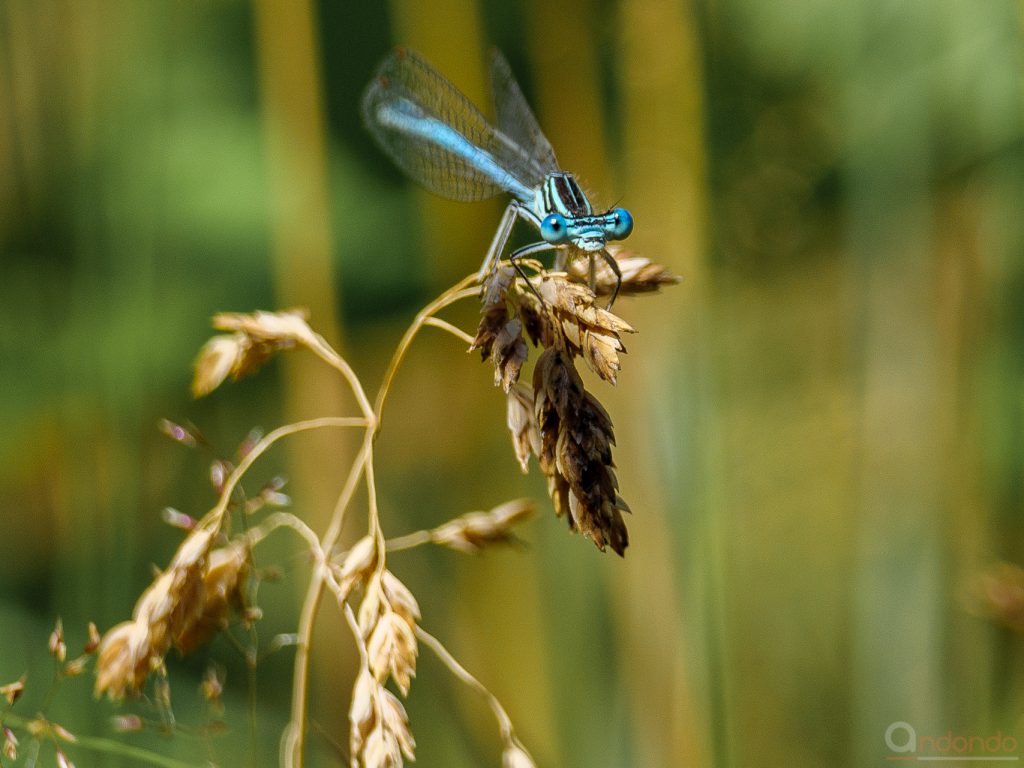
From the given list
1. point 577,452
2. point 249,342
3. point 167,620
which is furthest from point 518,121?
point 167,620

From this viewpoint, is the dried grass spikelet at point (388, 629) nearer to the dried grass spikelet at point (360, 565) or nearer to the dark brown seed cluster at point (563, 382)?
the dried grass spikelet at point (360, 565)

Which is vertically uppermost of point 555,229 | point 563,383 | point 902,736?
point 555,229

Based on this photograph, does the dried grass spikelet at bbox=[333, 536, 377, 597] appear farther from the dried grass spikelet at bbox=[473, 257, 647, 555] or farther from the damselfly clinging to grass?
the damselfly clinging to grass

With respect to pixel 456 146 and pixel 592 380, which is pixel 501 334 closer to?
pixel 456 146

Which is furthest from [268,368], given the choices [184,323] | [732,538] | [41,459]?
[732,538]

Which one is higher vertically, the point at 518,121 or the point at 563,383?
the point at 518,121

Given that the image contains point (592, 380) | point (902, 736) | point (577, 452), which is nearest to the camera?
point (577, 452)

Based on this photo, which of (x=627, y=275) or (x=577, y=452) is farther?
(x=627, y=275)

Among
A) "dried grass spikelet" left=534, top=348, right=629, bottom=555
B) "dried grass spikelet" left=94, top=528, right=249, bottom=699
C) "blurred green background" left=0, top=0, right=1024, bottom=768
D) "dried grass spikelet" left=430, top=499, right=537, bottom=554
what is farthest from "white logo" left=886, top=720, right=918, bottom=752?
"dried grass spikelet" left=94, top=528, right=249, bottom=699

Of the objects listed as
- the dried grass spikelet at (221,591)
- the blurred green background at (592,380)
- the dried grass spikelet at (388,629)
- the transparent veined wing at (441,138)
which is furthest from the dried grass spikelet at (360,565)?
the blurred green background at (592,380)
